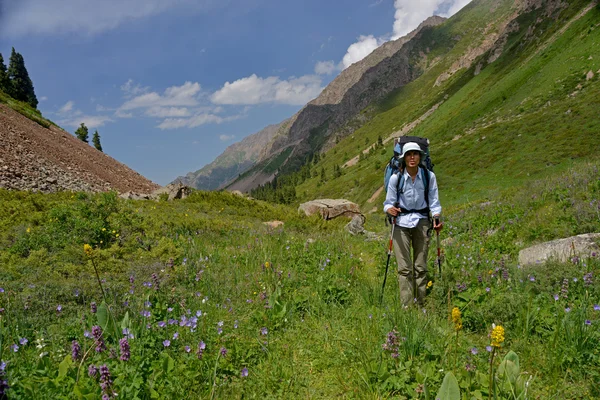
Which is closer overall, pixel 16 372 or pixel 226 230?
pixel 16 372

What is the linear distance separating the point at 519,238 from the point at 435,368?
809 centimetres

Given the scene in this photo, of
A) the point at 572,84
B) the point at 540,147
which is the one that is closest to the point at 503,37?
the point at 572,84

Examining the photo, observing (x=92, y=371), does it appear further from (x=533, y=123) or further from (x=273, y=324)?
(x=533, y=123)

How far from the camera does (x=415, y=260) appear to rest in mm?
6418

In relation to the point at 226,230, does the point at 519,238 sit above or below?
below

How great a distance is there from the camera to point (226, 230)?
1209cm

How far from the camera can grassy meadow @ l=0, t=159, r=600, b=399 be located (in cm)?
311

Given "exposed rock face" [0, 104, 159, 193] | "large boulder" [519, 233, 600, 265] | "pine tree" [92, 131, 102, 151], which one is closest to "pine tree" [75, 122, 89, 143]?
"pine tree" [92, 131, 102, 151]

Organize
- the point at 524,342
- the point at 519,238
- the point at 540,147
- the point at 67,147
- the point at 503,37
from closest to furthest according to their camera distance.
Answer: the point at 524,342 → the point at 519,238 → the point at 67,147 → the point at 540,147 → the point at 503,37

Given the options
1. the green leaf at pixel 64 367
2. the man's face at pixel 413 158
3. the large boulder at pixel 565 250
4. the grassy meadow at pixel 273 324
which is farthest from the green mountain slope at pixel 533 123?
the green leaf at pixel 64 367

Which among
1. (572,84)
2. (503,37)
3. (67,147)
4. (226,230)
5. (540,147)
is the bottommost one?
(540,147)

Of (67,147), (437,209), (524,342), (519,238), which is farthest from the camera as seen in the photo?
(67,147)

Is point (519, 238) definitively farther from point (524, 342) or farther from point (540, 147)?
point (540, 147)

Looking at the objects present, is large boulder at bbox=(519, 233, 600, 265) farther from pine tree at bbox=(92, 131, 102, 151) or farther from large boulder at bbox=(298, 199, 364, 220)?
pine tree at bbox=(92, 131, 102, 151)
